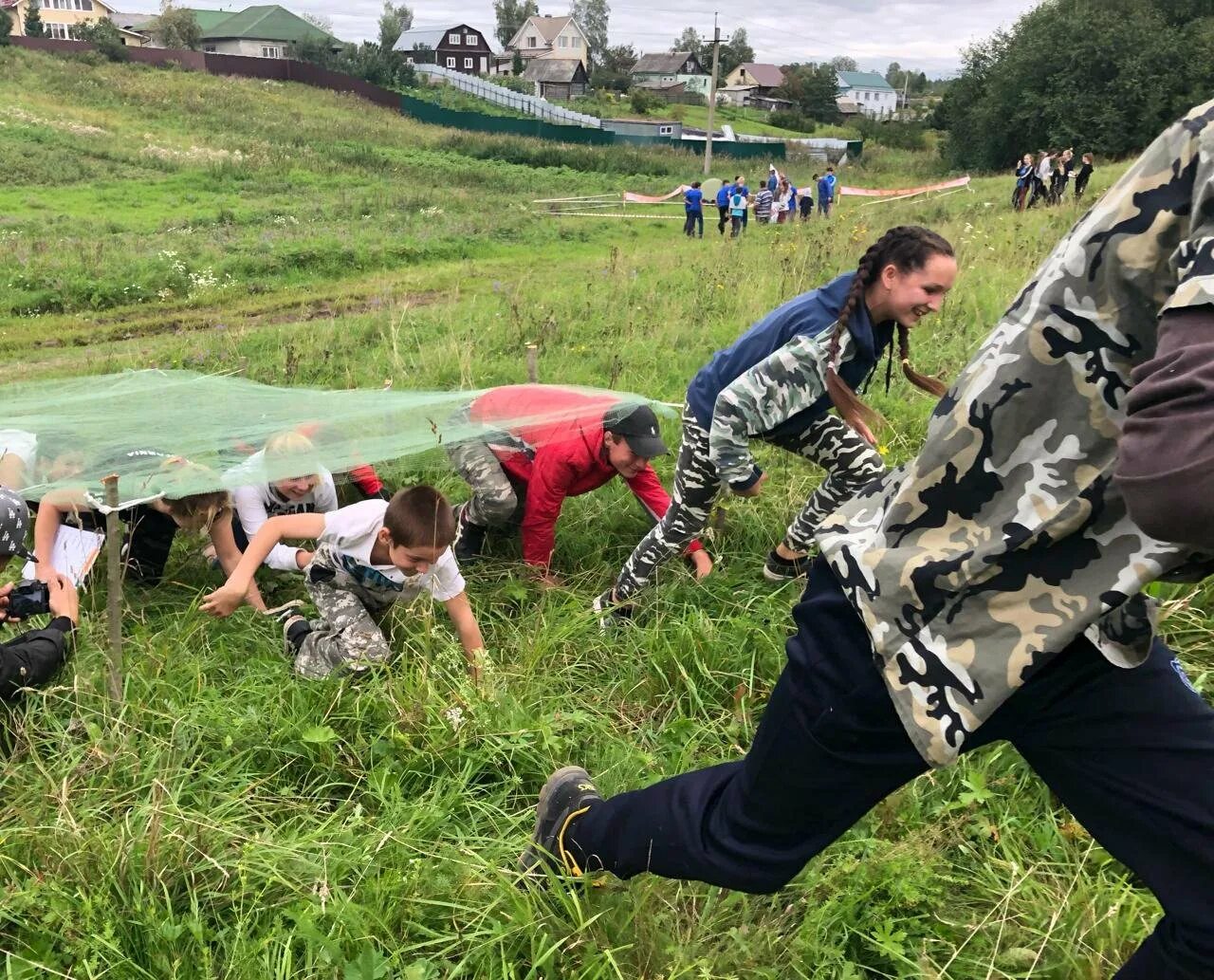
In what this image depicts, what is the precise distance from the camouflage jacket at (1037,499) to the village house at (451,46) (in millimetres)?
81933

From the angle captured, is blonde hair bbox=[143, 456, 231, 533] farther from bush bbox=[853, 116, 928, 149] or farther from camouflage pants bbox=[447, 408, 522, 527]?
bush bbox=[853, 116, 928, 149]

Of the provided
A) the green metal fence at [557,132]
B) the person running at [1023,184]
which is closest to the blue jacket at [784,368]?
the person running at [1023,184]

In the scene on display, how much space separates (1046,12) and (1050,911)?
166ft

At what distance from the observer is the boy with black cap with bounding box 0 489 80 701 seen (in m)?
2.77

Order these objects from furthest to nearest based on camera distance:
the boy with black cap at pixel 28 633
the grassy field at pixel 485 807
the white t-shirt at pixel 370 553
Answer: the white t-shirt at pixel 370 553, the boy with black cap at pixel 28 633, the grassy field at pixel 485 807

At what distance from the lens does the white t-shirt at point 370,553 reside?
3.27 meters

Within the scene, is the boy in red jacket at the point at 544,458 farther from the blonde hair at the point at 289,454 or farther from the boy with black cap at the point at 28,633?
the boy with black cap at the point at 28,633

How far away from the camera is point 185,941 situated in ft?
6.80

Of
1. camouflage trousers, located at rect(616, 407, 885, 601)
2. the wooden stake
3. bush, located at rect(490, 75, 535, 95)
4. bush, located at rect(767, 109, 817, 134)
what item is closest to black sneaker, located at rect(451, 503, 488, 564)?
camouflage trousers, located at rect(616, 407, 885, 601)

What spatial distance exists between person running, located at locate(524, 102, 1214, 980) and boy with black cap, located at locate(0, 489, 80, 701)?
7.43ft

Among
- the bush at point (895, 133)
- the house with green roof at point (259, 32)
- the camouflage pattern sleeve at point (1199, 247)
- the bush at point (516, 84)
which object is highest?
the house with green roof at point (259, 32)

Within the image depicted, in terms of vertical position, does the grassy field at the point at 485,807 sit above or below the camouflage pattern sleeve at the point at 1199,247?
below

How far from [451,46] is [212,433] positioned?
269ft

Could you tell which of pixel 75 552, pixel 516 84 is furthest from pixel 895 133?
pixel 75 552
